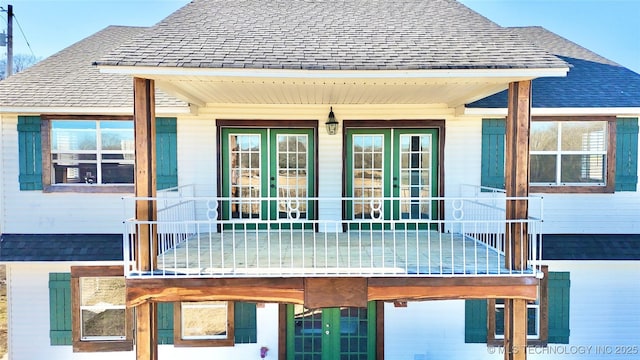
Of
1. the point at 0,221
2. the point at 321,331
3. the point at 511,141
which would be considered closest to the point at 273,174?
the point at 321,331

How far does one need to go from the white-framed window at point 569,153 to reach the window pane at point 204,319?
6.11m

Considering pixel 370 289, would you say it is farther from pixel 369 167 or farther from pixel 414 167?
pixel 414 167

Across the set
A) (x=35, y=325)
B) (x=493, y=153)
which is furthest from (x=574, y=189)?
(x=35, y=325)

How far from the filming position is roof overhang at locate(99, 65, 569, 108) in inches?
187

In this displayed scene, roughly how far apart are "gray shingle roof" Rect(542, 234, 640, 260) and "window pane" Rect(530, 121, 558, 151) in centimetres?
160

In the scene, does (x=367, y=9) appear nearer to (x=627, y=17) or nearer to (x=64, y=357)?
(x=64, y=357)

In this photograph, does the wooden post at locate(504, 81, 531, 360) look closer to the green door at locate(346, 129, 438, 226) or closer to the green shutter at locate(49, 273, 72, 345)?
the green door at locate(346, 129, 438, 226)

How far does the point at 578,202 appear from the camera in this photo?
741 cm

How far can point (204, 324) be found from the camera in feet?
24.1

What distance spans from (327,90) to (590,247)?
525cm

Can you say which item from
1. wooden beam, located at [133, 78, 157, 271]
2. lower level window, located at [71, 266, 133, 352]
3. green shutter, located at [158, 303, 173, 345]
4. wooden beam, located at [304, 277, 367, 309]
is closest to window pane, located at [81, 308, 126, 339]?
lower level window, located at [71, 266, 133, 352]

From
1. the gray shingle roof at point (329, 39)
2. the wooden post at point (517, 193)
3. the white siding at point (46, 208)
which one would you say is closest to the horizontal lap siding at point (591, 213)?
the wooden post at point (517, 193)

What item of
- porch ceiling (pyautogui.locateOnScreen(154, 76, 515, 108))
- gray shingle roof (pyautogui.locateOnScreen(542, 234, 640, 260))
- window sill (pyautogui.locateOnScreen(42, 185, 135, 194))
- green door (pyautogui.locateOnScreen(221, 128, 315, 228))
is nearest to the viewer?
porch ceiling (pyautogui.locateOnScreen(154, 76, 515, 108))

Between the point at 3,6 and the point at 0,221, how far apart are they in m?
10.3
